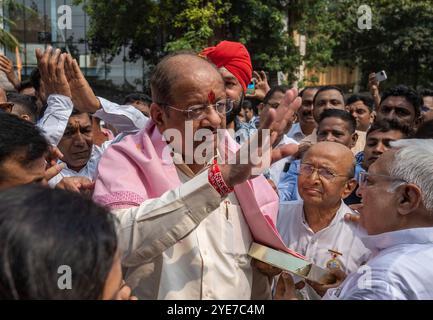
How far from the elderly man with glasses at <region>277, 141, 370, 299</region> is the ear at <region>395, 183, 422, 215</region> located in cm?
76

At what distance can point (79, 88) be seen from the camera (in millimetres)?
2766

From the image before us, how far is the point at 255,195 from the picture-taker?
206cm

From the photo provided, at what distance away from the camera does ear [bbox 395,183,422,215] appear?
1.99 meters

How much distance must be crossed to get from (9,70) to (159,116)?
2.93 metres

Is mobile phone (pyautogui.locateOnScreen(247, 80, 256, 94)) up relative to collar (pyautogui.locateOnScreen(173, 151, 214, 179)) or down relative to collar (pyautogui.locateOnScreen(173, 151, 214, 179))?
up

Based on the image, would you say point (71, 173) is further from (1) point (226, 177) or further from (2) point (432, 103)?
(2) point (432, 103)

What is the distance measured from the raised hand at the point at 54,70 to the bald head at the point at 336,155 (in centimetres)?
136

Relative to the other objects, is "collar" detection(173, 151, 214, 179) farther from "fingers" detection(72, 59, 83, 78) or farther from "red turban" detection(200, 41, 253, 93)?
"red turban" detection(200, 41, 253, 93)

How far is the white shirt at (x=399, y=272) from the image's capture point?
1.73 meters

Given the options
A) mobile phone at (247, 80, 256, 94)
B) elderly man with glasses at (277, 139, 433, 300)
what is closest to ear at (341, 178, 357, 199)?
elderly man with glasses at (277, 139, 433, 300)

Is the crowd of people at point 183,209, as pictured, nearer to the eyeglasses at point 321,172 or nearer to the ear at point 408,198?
the ear at point 408,198

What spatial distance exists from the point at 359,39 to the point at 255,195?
19.5 m

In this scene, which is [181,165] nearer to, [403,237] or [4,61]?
[403,237]

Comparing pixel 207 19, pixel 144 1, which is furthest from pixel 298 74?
pixel 144 1
